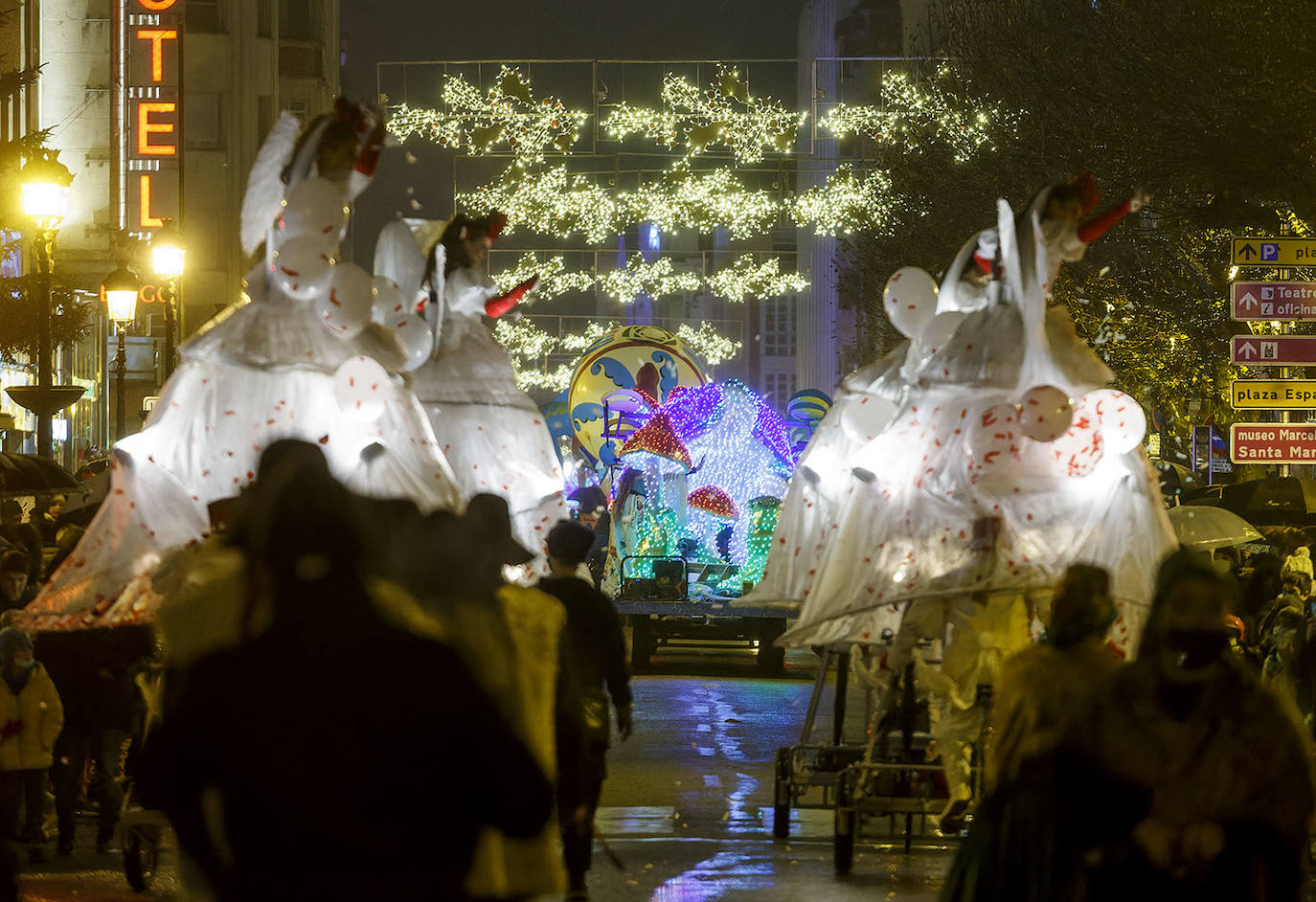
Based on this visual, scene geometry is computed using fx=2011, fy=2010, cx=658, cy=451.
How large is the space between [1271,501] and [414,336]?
14.5 m

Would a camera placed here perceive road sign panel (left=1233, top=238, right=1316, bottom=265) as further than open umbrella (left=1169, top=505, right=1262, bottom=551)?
Yes

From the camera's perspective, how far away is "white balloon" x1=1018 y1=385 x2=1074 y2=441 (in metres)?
9.21

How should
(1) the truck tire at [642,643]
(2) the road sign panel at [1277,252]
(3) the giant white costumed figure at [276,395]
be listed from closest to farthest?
1. (3) the giant white costumed figure at [276,395]
2. (2) the road sign panel at [1277,252]
3. (1) the truck tire at [642,643]

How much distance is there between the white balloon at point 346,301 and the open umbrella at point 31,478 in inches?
413

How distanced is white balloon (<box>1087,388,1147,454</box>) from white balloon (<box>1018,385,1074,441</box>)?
244 mm

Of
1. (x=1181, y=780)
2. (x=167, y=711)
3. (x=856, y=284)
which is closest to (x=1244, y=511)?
(x=1181, y=780)

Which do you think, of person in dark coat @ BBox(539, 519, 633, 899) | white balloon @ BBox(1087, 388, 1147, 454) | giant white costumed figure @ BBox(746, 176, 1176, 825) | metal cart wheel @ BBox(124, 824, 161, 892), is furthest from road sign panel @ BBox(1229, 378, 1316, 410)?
metal cart wheel @ BBox(124, 824, 161, 892)

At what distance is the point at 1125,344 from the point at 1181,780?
99.9ft

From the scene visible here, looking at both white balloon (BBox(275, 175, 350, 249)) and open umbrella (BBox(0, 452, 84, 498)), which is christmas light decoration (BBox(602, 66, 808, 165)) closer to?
open umbrella (BBox(0, 452, 84, 498))

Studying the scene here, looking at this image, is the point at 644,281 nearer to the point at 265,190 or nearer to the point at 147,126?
the point at 147,126

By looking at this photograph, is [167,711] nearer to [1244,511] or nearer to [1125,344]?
[1244,511]

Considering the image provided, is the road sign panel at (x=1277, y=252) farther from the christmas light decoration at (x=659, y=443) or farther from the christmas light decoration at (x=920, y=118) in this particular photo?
the christmas light decoration at (x=920, y=118)

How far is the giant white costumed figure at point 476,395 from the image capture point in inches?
457

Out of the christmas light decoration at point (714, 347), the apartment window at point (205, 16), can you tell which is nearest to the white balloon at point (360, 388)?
the christmas light decoration at point (714, 347)
